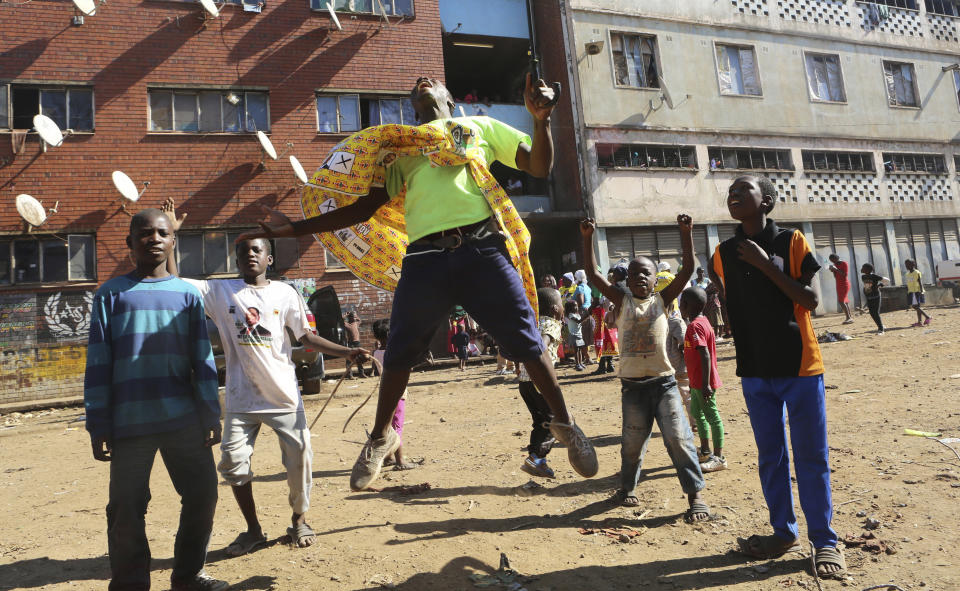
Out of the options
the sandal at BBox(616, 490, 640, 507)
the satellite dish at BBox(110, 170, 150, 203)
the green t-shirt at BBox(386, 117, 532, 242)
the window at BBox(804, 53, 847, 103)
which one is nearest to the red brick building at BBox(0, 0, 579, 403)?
the satellite dish at BBox(110, 170, 150, 203)

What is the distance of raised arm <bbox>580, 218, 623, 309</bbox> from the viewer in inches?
139

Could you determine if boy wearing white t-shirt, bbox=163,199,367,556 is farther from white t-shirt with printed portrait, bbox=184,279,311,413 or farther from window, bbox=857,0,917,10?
window, bbox=857,0,917,10

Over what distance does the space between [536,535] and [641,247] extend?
1539 centimetres

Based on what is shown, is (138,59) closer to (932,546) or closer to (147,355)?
(147,355)

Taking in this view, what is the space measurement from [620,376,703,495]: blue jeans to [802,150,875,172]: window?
→ 19.8 m

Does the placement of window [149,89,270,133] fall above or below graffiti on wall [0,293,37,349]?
above

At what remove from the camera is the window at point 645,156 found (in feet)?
58.3

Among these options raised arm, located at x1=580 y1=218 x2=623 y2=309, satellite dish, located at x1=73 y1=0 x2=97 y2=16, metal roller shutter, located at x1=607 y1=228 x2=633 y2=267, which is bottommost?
raised arm, located at x1=580 y1=218 x2=623 y2=309

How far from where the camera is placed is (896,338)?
11.7 metres

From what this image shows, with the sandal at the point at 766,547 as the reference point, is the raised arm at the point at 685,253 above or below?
above

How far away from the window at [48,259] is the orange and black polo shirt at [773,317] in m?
14.2

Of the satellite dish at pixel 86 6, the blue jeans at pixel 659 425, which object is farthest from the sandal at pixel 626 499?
the satellite dish at pixel 86 6

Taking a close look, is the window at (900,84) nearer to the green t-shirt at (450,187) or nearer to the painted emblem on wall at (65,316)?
the green t-shirt at (450,187)

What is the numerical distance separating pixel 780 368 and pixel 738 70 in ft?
65.3
